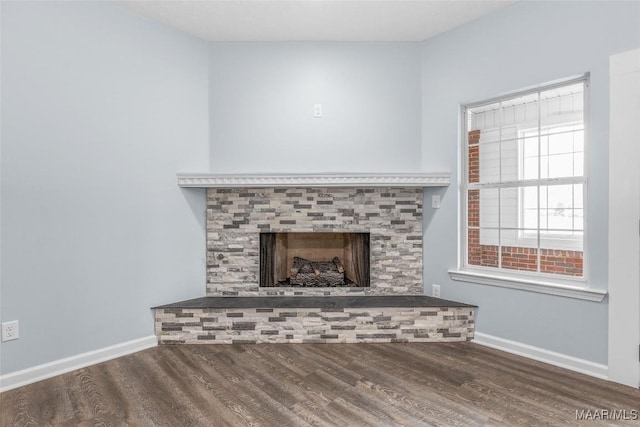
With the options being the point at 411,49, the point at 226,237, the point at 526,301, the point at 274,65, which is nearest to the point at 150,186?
the point at 226,237

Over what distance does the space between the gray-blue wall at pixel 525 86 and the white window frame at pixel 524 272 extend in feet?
0.18

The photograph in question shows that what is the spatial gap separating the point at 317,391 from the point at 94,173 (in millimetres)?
2284

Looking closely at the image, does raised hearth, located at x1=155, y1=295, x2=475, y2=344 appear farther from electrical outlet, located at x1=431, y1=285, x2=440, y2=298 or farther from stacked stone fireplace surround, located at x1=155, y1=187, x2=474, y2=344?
stacked stone fireplace surround, located at x1=155, y1=187, x2=474, y2=344

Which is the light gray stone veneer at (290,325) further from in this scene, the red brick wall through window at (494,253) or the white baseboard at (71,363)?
the red brick wall through window at (494,253)

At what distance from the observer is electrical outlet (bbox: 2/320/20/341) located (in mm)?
2188

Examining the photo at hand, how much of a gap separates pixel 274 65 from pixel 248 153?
901 millimetres

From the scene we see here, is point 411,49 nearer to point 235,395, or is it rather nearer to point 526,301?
point 526,301

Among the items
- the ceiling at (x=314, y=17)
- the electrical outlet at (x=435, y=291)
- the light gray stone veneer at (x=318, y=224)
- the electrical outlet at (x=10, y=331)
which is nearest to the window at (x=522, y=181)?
the electrical outlet at (x=435, y=291)

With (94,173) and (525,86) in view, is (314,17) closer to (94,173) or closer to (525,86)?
(525,86)

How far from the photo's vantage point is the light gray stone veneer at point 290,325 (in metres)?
2.90

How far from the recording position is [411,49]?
333 centimetres

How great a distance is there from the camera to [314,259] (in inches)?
143

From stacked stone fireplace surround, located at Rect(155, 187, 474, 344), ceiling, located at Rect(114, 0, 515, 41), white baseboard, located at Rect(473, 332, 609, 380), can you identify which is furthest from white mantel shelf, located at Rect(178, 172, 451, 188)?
white baseboard, located at Rect(473, 332, 609, 380)

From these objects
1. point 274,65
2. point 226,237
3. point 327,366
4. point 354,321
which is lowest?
point 327,366
